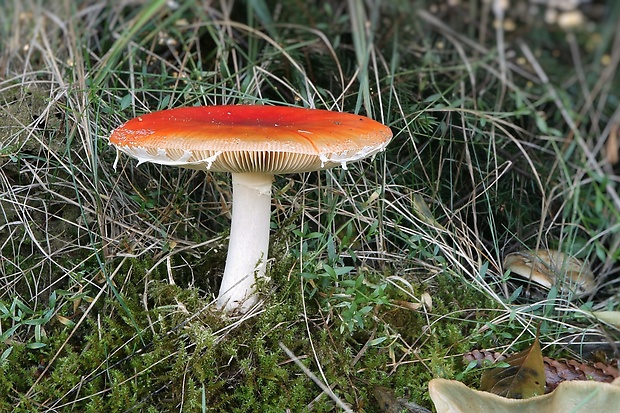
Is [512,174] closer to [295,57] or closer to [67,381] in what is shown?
[295,57]

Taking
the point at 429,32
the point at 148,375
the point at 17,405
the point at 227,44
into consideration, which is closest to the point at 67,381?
the point at 17,405

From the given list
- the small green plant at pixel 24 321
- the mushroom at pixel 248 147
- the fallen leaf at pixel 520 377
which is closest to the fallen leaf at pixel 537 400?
the fallen leaf at pixel 520 377

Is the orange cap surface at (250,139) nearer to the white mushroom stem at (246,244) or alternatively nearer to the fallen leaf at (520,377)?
the white mushroom stem at (246,244)

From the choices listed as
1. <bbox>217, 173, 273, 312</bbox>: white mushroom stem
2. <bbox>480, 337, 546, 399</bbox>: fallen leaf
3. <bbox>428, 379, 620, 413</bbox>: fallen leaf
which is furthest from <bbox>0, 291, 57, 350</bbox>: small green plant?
<bbox>480, 337, 546, 399</bbox>: fallen leaf

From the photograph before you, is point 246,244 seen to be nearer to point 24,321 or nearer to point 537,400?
point 24,321

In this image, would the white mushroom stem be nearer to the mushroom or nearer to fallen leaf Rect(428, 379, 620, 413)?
the mushroom

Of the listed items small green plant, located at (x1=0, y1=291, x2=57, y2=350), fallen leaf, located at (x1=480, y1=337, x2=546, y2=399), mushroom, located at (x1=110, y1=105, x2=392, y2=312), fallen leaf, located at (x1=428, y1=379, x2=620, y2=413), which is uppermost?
mushroom, located at (x1=110, y1=105, x2=392, y2=312)
